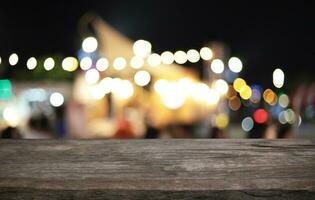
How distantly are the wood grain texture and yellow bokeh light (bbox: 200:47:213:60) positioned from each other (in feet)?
53.5

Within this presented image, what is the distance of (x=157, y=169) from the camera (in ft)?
4.22

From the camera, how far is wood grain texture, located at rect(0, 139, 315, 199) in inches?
46.6

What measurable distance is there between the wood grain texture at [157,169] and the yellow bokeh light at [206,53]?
1631 centimetres

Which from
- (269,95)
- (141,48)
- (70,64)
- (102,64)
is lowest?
(269,95)

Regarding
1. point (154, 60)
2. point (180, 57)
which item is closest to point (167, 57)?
point (180, 57)

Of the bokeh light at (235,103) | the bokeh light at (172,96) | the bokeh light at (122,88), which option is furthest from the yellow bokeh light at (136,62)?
the bokeh light at (235,103)

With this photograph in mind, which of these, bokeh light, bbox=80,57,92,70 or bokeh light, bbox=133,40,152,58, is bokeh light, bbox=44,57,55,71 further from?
bokeh light, bbox=133,40,152,58

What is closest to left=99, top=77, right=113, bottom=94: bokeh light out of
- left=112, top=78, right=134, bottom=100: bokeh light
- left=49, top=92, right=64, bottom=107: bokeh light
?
left=112, top=78, right=134, bottom=100: bokeh light

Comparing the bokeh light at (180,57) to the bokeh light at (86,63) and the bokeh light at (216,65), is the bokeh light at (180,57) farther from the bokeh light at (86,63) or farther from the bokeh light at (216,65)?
the bokeh light at (86,63)

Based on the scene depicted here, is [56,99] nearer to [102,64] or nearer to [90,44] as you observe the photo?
[102,64]

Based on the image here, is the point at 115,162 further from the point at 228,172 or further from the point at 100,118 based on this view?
the point at 100,118

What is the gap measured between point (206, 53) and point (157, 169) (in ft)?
54.7

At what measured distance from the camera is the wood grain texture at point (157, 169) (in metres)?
1.18

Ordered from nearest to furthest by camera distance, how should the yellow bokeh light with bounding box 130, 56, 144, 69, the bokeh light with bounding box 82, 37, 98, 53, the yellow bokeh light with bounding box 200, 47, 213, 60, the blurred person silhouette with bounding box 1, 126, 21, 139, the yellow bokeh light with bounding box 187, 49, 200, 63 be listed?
the blurred person silhouette with bounding box 1, 126, 21, 139 < the bokeh light with bounding box 82, 37, 98, 53 < the yellow bokeh light with bounding box 130, 56, 144, 69 < the yellow bokeh light with bounding box 187, 49, 200, 63 < the yellow bokeh light with bounding box 200, 47, 213, 60
